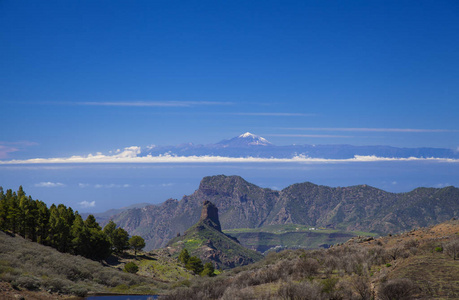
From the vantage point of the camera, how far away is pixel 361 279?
69.5 ft

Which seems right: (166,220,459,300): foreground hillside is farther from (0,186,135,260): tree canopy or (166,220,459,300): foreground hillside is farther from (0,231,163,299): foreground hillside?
(0,186,135,260): tree canopy

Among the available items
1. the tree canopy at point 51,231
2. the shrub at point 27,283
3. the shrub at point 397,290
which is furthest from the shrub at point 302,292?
the tree canopy at point 51,231

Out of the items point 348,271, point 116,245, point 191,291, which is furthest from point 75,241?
point 348,271

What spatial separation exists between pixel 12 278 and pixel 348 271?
25.3m

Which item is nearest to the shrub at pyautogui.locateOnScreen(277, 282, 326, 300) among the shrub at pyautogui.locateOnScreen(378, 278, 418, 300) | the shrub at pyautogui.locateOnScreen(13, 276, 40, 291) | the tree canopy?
the shrub at pyautogui.locateOnScreen(378, 278, 418, 300)

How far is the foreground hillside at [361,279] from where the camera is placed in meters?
19.7

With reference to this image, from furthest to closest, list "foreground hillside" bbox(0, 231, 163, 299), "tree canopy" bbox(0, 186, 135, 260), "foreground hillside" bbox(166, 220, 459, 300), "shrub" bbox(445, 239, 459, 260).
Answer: "tree canopy" bbox(0, 186, 135, 260), "shrub" bbox(445, 239, 459, 260), "foreground hillside" bbox(0, 231, 163, 299), "foreground hillside" bbox(166, 220, 459, 300)

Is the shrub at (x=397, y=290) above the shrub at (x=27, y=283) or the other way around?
above

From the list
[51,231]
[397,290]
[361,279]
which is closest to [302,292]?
[361,279]

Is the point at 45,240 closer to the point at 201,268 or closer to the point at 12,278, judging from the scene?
the point at 12,278

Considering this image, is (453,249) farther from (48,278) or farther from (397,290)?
(48,278)

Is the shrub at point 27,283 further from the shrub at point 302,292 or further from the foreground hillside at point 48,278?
the shrub at point 302,292

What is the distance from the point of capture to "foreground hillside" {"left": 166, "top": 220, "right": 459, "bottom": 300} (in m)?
19.7

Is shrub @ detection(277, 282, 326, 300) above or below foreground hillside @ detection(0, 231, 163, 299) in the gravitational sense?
above
